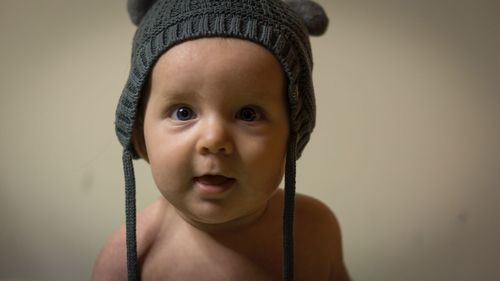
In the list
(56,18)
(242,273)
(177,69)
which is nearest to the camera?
(177,69)

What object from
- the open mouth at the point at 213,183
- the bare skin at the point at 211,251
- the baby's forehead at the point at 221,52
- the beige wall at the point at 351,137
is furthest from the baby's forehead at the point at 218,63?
the beige wall at the point at 351,137

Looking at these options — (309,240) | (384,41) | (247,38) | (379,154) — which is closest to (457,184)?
(379,154)

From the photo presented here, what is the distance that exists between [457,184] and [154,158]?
0.82 m

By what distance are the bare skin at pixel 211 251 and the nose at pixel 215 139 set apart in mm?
226

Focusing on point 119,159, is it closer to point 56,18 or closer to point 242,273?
point 56,18

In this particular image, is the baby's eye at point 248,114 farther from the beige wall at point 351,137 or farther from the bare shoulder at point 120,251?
the beige wall at point 351,137

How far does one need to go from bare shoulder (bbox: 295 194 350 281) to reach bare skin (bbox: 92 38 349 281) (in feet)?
0.40

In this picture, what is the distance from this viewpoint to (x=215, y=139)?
1.88 ft

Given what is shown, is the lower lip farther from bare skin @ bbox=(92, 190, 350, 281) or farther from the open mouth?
bare skin @ bbox=(92, 190, 350, 281)

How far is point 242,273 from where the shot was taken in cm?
76

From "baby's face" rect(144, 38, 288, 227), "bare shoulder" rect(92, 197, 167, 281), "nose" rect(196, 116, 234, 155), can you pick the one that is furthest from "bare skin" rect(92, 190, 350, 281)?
"nose" rect(196, 116, 234, 155)

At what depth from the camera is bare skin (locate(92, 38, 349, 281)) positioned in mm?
587

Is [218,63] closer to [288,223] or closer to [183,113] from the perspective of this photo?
[183,113]

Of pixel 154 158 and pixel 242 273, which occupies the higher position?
pixel 154 158
